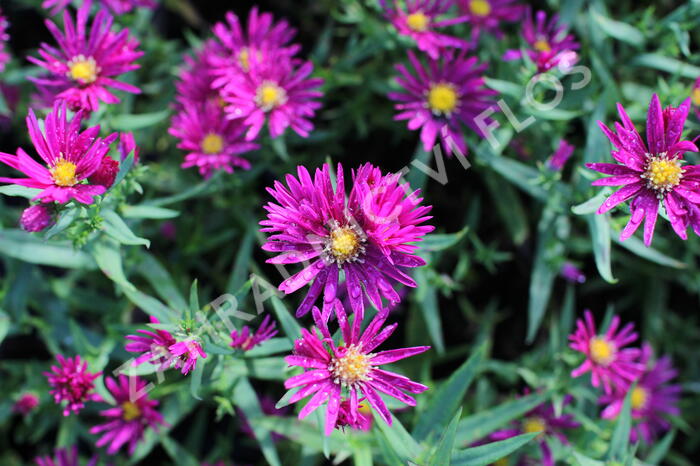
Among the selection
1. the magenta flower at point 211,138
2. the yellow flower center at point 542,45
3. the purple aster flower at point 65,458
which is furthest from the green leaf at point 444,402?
the purple aster flower at point 65,458

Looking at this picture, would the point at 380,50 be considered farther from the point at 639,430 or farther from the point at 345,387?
the point at 639,430

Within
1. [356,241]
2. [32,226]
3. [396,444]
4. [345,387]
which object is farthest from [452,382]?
[32,226]

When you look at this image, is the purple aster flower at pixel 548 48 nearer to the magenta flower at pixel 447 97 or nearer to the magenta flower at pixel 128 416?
the magenta flower at pixel 447 97

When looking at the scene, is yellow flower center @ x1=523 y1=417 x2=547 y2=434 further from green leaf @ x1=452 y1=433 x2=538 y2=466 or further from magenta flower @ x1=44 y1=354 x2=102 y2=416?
magenta flower @ x1=44 y1=354 x2=102 y2=416

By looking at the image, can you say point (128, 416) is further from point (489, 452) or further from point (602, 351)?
point (602, 351)

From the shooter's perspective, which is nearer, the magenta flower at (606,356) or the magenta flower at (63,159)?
the magenta flower at (63,159)
